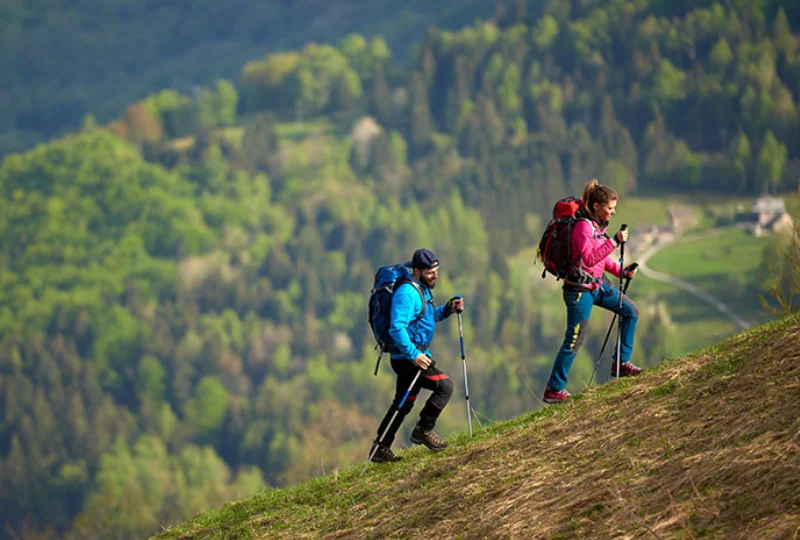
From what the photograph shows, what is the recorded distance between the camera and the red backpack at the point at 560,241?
14.2 metres

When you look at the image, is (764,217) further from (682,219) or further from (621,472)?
(621,472)

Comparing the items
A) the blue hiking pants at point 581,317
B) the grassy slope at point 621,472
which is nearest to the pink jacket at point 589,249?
the blue hiking pants at point 581,317

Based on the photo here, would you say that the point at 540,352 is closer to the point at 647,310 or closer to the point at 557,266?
the point at 647,310

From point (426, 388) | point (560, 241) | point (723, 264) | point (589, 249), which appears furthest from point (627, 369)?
point (723, 264)

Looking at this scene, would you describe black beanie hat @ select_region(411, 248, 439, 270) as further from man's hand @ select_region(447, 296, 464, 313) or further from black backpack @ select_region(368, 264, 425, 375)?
man's hand @ select_region(447, 296, 464, 313)

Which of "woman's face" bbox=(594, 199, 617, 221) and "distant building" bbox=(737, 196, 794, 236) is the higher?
"distant building" bbox=(737, 196, 794, 236)

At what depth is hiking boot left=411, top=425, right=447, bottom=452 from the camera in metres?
14.4

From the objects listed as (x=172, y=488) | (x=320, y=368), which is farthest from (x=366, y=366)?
(x=172, y=488)

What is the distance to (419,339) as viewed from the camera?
45.5 ft

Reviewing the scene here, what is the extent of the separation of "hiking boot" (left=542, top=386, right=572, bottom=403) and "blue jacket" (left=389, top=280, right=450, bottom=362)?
1545 millimetres

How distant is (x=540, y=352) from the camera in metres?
170

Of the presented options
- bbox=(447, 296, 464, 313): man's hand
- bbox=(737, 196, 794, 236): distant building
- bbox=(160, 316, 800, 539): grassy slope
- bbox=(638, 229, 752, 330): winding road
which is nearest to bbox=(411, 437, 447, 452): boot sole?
bbox=(160, 316, 800, 539): grassy slope

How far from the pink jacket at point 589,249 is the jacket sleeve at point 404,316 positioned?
1.72 m

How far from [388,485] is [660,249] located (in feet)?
496
